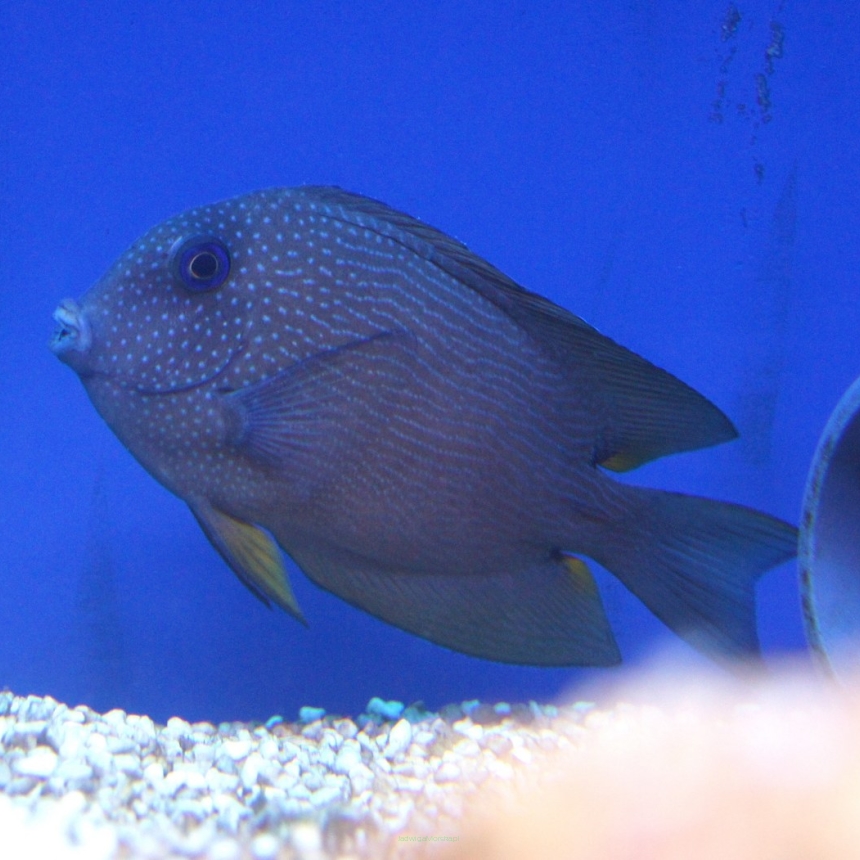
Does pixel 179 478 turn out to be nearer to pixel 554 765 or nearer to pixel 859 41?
pixel 554 765

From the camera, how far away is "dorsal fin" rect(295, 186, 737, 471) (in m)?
1.83

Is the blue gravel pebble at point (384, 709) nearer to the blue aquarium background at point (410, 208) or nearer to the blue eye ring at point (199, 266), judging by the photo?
the blue aquarium background at point (410, 208)

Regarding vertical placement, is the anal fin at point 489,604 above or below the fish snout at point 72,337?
below

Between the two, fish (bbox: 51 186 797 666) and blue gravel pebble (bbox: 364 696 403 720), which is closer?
fish (bbox: 51 186 797 666)

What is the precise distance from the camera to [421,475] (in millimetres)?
1741

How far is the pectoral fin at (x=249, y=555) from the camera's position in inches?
67.6

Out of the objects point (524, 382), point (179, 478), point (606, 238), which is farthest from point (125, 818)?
point (606, 238)

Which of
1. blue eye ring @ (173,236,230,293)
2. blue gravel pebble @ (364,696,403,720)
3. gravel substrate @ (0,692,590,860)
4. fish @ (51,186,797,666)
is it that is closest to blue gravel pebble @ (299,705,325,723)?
gravel substrate @ (0,692,590,860)

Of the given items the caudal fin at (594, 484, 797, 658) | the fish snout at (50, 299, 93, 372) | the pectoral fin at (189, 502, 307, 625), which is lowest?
the caudal fin at (594, 484, 797, 658)

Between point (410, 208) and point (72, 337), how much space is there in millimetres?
1330

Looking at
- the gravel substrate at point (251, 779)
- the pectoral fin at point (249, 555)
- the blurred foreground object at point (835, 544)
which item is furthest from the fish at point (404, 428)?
the gravel substrate at point (251, 779)

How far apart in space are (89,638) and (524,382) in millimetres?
1971

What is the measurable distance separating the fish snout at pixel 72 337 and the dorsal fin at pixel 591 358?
1.99 ft

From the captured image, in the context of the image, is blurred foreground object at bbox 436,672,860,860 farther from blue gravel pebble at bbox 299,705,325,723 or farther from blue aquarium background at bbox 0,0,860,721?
blue gravel pebble at bbox 299,705,325,723
